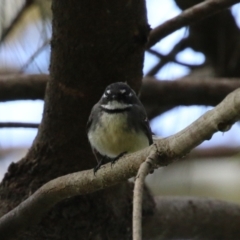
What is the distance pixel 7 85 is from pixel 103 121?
58 cm

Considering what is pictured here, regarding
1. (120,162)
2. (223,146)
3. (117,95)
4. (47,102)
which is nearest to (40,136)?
(47,102)

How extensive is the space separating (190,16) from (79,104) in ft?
2.20

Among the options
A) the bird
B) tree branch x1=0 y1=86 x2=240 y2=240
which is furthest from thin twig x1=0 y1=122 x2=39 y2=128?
tree branch x1=0 y1=86 x2=240 y2=240

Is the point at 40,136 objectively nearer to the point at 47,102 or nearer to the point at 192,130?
the point at 47,102

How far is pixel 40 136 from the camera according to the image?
2723 millimetres

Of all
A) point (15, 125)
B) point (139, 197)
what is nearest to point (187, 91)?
point (15, 125)

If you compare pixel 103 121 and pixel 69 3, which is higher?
pixel 69 3

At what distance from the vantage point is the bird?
2596mm

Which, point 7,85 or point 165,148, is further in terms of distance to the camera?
point 7,85

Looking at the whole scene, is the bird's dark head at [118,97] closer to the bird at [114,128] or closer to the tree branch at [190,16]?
the bird at [114,128]

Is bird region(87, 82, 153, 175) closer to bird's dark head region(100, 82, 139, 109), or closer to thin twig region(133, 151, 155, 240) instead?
bird's dark head region(100, 82, 139, 109)

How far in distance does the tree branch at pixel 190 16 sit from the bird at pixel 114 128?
1.46ft

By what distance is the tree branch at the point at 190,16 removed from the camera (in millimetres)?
2879

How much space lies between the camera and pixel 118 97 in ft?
8.77
